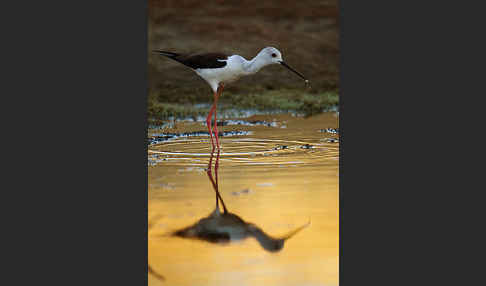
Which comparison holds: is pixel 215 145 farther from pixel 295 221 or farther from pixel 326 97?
pixel 326 97

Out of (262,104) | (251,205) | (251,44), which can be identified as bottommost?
(251,205)

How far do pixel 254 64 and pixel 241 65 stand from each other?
144 mm

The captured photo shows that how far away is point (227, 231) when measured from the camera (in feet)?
15.8

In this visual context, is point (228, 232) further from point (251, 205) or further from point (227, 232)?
point (251, 205)

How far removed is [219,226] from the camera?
4906 millimetres

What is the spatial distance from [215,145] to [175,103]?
3758 mm

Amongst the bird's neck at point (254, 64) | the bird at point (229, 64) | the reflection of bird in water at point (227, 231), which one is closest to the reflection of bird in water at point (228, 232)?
the reflection of bird in water at point (227, 231)

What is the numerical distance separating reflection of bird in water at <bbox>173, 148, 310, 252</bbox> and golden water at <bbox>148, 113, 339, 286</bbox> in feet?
0.18

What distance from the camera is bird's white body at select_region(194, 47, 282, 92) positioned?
782cm

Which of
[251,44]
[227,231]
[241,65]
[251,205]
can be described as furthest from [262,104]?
[227,231]

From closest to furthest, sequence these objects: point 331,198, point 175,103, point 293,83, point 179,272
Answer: point 179,272 < point 331,198 < point 175,103 < point 293,83

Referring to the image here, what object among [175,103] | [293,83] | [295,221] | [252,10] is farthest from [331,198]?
[252,10]

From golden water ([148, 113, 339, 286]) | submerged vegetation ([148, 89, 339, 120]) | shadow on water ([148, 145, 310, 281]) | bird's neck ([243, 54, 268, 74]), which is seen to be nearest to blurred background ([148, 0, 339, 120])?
submerged vegetation ([148, 89, 339, 120])

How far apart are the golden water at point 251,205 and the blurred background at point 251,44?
12.2ft
